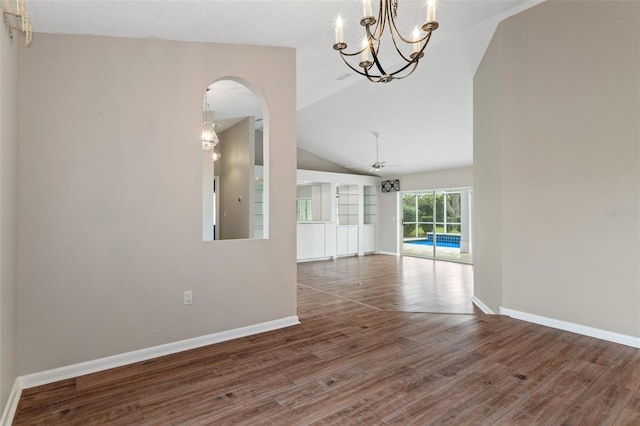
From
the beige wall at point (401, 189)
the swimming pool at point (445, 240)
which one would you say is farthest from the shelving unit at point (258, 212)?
the swimming pool at point (445, 240)

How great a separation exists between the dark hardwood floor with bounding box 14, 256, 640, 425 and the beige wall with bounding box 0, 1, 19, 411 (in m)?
0.33

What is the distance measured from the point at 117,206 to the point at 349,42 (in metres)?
2.71

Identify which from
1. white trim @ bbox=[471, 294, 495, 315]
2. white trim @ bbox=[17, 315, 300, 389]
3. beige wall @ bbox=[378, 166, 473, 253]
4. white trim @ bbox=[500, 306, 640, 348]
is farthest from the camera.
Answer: beige wall @ bbox=[378, 166, 473, 253]

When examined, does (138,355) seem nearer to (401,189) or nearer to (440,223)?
(440,223)

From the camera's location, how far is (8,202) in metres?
1.97

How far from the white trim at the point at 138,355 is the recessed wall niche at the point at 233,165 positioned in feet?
7.85

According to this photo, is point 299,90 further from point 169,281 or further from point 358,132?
point 169,281

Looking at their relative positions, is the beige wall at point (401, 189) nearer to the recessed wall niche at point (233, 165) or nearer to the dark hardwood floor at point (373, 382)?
the recessed wall niche at point (233, 165)

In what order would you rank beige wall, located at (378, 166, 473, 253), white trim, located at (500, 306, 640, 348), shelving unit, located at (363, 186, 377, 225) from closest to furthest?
white trim, located at (500, 306, 640, 348)
beige wall, located at (378, 166, 473, 253)
shelving unit, located at (363, 186, 377, 225)

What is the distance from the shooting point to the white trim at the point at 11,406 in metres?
1.79

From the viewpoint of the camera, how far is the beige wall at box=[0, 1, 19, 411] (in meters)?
1.82

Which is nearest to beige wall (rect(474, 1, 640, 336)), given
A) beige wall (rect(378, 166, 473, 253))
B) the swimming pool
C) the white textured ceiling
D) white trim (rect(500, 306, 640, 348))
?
white trim (rect(500, 306, 640, 348))

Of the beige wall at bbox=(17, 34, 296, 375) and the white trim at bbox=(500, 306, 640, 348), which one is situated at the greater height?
the beige wall at bbox=(17, 34, 296, 375)

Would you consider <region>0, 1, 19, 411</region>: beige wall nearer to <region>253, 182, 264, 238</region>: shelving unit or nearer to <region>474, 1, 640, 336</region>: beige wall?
<region>474, 1, 640, 336</region>: beige wall
